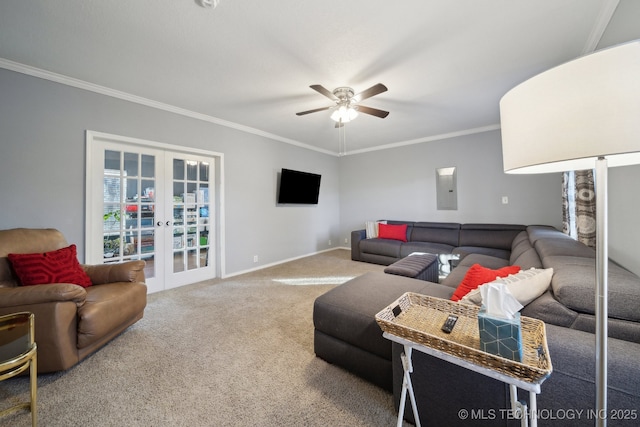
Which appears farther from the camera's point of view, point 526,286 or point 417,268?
point 417,268

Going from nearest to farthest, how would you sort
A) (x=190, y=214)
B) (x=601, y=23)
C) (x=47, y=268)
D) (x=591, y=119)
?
1. (x=591, y=119)
2. (x=601, y=23)
3. (x=47, y=268)
4. (x=190, y=214)

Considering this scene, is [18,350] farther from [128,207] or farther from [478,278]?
[478,278]

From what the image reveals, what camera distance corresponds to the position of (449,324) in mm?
989

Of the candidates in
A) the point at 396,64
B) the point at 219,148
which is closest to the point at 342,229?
the point at 219,148

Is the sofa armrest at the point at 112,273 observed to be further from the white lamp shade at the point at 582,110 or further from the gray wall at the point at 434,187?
the gray wall at the point at 434,187

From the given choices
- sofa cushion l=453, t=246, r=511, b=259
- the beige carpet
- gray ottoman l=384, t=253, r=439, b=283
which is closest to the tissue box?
the beige carpet

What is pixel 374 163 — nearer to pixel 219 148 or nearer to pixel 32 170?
pixel 219 148

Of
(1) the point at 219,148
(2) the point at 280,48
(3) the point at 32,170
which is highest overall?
(2) the point at 280,48

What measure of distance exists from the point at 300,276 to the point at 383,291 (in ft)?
7.18

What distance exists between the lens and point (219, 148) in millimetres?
3646

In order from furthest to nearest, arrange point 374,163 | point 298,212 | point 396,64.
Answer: point 374,163
point 298,212
point 396,64

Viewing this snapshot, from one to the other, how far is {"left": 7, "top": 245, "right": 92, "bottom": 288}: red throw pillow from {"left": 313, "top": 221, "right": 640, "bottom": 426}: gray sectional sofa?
2.04 metres

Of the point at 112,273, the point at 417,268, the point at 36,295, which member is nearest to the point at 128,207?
the point at 112,273

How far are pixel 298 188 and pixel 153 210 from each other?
2524 millimetres
